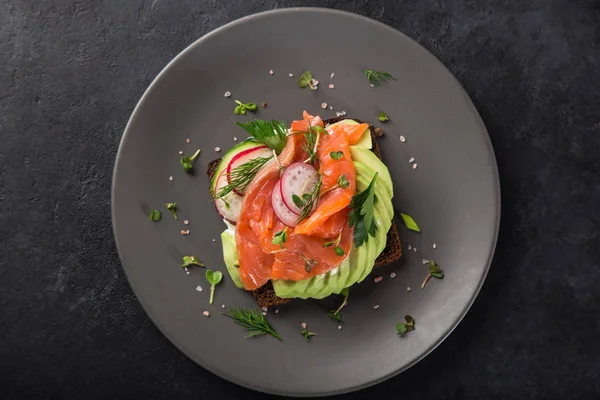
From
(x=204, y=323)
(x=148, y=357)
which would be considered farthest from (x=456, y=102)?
(x=148, y=357)

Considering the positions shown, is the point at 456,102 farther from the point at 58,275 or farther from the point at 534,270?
the point at 58,275

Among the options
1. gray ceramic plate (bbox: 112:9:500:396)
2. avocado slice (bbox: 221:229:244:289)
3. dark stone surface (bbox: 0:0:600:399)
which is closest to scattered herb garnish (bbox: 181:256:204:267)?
gray ceramic plate (bbox: 112:9:500:396)

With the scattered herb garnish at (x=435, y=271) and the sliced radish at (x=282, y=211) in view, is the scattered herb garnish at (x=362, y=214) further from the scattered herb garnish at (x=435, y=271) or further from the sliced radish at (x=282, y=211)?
the scattered herb garnish at (x=435, y=271)

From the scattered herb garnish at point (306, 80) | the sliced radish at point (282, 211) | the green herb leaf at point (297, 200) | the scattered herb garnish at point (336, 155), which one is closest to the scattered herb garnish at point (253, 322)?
the sliced radish at point (282, 211)

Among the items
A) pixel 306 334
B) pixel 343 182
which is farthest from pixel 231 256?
pixel 343 182

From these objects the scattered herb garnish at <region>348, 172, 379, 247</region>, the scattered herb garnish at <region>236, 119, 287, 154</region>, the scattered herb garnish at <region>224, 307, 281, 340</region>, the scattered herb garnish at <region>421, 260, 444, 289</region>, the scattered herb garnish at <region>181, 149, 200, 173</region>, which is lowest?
the scattered herb garnish at <region>421, 260, 444, 289</region>

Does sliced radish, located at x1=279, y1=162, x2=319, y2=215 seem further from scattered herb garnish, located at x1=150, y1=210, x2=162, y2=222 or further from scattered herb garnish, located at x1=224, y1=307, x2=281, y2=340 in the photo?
scattered herb garnish, located at x1=150, y1=210, x2=162, y2=222
